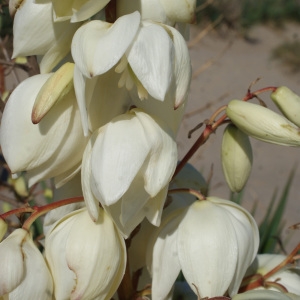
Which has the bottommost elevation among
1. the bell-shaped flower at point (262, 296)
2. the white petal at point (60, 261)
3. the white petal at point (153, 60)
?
the bell-shaped flower at point (262, 296)

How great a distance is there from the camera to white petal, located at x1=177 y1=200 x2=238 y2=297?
627mm

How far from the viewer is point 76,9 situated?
1.91 feet

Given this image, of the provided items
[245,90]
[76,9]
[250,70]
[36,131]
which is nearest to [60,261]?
[36,131]

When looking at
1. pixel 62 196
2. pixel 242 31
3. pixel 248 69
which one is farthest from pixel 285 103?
pixel 242 31

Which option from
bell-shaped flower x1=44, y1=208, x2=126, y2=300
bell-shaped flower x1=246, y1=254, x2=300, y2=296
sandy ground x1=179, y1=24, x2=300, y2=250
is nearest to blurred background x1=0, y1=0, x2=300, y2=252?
sandy ground x1=179, y1=24, x2=300, y2=250

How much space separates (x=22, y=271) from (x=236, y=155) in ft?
0.87

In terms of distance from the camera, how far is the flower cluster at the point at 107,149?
1.81ft

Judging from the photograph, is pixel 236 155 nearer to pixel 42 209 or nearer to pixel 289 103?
pixel 289 103

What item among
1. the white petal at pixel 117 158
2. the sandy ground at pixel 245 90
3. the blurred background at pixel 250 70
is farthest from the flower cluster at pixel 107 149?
the blurred background at pixel 250 70

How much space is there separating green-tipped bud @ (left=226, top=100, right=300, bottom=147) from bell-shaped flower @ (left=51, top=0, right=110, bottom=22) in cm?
18

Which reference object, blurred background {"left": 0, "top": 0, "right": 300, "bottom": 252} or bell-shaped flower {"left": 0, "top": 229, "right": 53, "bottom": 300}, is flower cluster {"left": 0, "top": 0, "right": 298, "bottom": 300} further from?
blurred background {"left": 0, "top": 0, "right": 300, "bottom": 252}

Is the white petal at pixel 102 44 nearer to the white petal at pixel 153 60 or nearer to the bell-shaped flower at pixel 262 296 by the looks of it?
the white petal at pixel 153 60

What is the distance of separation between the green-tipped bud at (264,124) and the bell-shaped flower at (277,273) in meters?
0.19

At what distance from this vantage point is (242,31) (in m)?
4.86
